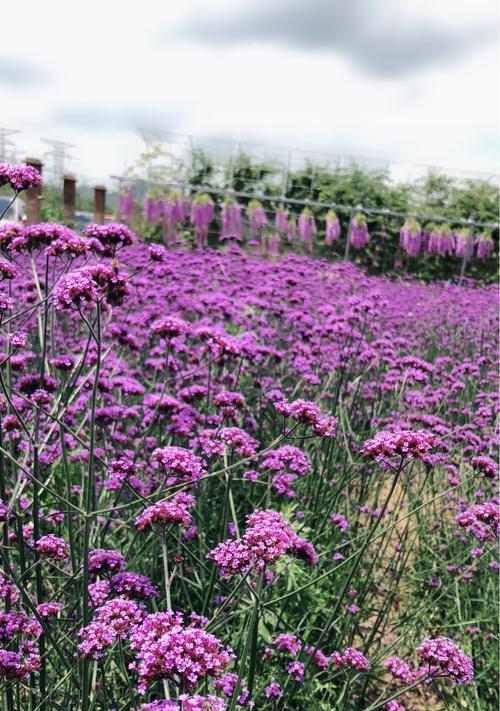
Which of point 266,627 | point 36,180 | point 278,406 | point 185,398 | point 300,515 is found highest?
point 36,180

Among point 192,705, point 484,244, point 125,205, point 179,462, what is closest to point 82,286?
point 179,462

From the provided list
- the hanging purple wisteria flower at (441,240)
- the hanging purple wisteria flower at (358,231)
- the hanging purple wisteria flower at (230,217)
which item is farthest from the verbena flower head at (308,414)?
the hanging purple wisteria flower at (441,240)

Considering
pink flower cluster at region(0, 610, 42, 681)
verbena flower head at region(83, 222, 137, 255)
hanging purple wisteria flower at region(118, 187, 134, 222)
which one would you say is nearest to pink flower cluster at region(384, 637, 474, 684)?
pink flower cluster at region(0, 610, 42, 681)

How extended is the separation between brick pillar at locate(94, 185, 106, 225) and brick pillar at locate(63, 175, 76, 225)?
5.49 feet

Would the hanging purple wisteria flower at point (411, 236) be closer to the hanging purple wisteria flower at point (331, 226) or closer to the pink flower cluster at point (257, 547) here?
the hanging purple wisteria flower at point (331, 226)

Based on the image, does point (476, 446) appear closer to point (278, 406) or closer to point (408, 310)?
point (278, 406)

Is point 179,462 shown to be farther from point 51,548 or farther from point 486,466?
point 486,466

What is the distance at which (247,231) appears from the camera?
73.7 ft

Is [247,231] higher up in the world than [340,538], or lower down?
higher up

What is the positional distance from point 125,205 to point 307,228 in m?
6.45

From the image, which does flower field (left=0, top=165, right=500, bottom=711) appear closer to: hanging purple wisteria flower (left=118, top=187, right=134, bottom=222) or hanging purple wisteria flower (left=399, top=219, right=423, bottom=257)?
hanging purple wisteria flower (left=118, top=187, right=134, bottom=222)

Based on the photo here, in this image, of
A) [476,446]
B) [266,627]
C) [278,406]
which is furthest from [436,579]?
[278,406]

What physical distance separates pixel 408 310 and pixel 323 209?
1404 centimetres

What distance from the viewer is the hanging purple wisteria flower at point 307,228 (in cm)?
2211
